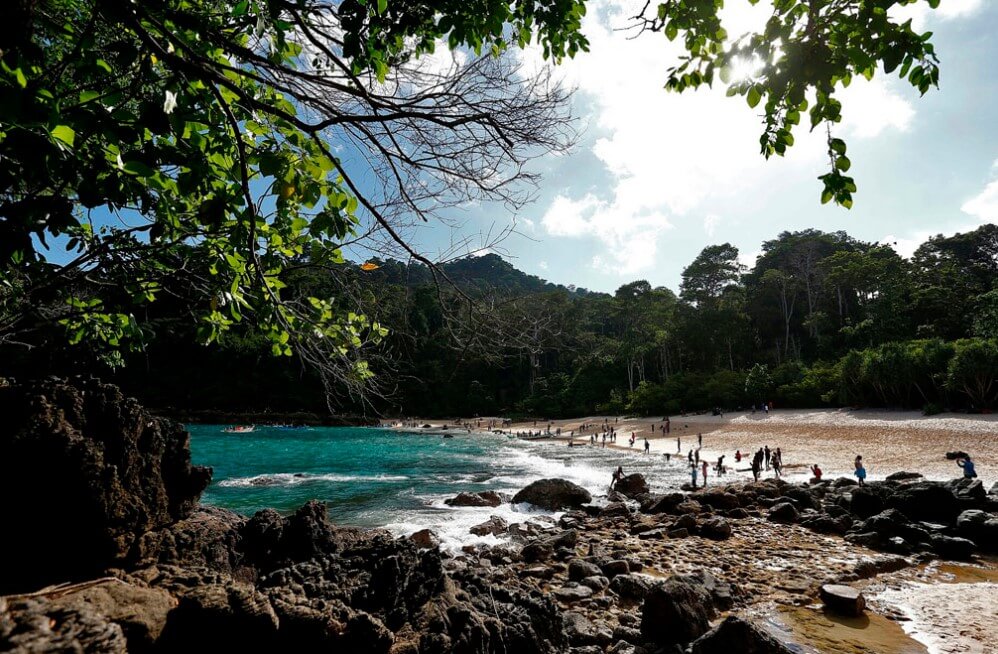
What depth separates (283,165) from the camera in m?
2.16

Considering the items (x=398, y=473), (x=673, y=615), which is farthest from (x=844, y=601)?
(x=398, y=473)

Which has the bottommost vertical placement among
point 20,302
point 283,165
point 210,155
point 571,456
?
point 571,456

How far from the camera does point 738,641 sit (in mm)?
4215

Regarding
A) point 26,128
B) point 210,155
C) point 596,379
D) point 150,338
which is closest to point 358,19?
point 210,155

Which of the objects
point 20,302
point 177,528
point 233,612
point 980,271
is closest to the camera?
point 233,612

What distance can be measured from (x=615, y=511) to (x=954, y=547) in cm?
726

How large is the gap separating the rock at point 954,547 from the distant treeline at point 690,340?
27.1ft

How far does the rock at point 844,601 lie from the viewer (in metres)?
6.21

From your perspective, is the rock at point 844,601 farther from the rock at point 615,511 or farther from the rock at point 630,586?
the rock at point 615,511

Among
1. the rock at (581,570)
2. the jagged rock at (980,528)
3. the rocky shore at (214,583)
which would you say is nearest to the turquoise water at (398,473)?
the rock at (581,570)

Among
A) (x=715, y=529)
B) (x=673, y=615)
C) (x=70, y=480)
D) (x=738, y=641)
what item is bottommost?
(x=715, y=529)

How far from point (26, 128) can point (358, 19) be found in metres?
1.46

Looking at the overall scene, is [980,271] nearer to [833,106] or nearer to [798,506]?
[798,506]

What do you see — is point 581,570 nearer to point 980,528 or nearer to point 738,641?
point 738,641
